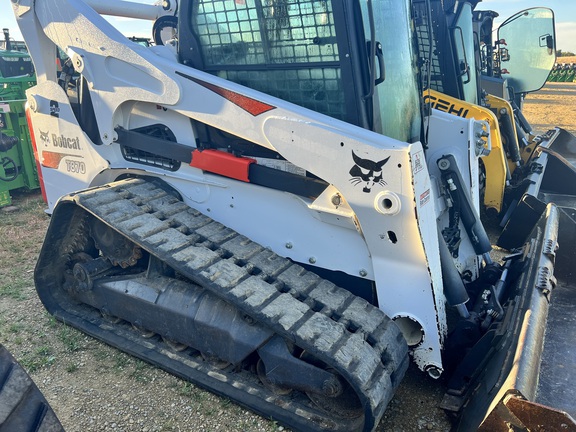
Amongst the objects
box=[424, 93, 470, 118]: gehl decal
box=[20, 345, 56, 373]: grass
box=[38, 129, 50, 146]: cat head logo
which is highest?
box=[38, 129, 50, 146]: cat head logo

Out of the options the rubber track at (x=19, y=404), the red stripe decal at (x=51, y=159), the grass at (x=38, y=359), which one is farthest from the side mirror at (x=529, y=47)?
the rubber track at (x=19, y=404)

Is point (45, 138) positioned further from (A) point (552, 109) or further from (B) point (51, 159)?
(A) point (552, 109)

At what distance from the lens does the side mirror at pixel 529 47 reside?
7.62 m

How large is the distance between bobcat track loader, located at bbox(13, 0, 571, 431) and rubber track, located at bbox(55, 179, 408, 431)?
12 mm

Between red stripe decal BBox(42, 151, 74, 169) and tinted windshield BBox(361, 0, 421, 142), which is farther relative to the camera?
red stripe decal BBox(42, 151, 74, 169)

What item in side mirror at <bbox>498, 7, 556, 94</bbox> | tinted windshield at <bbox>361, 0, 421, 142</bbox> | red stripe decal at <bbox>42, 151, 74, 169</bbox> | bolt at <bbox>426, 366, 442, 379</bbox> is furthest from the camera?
side mirror at <bbox>498, 7, 556, 94</bbox>

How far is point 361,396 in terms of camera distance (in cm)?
235

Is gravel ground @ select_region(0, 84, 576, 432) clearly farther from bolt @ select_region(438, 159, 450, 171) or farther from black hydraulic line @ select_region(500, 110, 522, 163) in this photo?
black hydraulic line @ select_region(500, 110, 522, 163)

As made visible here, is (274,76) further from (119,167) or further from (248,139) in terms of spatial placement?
(119,167)

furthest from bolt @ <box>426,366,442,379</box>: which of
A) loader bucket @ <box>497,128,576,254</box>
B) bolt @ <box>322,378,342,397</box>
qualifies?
loader bucket @ <box>497,128,576,254</box>

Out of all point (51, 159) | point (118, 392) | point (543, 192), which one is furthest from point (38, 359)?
point (543, 192)

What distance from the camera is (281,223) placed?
10.3 ft

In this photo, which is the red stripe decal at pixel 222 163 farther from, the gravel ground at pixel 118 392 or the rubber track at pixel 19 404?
the rubber track at pixel 19 404

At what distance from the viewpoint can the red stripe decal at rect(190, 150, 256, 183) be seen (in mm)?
3096
